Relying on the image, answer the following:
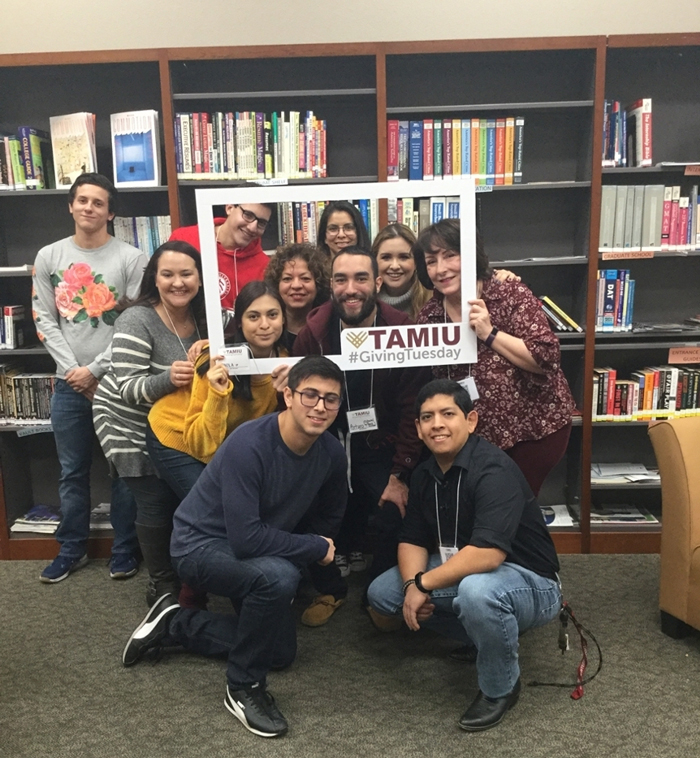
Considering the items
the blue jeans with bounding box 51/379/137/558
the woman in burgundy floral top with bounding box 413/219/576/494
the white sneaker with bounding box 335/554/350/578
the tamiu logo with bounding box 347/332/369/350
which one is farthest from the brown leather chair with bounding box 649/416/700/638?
the blue jeans with bounding box 51/379/137/558

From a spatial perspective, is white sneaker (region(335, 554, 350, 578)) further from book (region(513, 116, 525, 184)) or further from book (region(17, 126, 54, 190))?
book (region(17, 126, 54, 190))

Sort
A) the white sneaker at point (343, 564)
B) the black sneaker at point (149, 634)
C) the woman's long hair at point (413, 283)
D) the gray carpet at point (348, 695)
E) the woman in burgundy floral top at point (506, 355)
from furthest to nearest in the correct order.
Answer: the white sneaker at point (343, 564) → the woman's long hair at point (413, 283) → the black sneaker at point (149, 634) → the woman in burgundy floral top at point (506, 355) → the gray carpet at point (348, 695)

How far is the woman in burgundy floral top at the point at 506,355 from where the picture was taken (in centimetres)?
200

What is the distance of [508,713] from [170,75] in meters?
2.74

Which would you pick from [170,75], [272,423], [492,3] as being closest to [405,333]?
[272,423]

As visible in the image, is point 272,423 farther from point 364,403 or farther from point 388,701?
point 388,701

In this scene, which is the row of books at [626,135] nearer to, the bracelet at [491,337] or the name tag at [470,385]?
the bracelet at [491,337]

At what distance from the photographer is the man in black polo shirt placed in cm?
179

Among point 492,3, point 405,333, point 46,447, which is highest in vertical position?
point 492,3

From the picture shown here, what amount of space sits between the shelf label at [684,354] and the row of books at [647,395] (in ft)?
0.17

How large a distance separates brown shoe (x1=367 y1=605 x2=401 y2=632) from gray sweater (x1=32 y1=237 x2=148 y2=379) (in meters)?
1.49

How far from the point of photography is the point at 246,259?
220 cm

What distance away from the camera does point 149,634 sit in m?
2.13

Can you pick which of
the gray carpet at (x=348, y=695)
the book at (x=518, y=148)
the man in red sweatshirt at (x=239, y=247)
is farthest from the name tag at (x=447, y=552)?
the book at (x=518, y=148)
